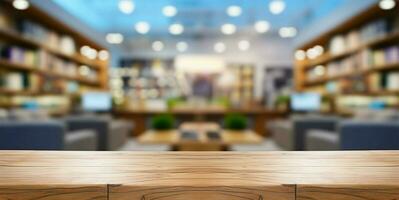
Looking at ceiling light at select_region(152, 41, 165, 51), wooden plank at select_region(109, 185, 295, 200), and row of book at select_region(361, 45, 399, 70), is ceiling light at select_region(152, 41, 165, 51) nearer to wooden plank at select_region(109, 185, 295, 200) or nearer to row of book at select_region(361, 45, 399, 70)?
row of book at select_region(361, 45, 399, 70)

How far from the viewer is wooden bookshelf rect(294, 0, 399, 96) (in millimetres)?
5129

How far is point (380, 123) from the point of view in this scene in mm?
Result: 3285

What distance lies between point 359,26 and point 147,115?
470 cm

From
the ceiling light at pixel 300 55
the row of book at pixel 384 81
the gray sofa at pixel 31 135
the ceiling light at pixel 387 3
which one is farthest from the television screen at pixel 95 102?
the ceiling light at pixel 300 55

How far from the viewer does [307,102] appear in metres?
6.66

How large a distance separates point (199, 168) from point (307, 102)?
608cm

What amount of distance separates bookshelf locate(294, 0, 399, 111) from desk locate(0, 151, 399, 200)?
4.60m

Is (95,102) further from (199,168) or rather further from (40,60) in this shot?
(199,168)

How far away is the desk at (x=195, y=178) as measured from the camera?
Result: 78 centimetres

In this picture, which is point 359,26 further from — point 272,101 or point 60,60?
point 60,60

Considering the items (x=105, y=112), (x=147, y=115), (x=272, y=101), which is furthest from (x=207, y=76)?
(x=105, y=112)

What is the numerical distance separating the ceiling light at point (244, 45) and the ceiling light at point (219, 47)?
0.58 meters

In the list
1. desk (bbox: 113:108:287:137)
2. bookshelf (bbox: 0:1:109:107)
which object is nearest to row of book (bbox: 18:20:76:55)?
Result: bookshelf (bbox: 0:1:109:107)

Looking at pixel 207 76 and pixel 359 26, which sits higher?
pixel 207 76
